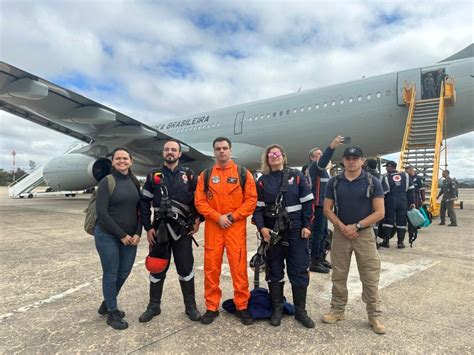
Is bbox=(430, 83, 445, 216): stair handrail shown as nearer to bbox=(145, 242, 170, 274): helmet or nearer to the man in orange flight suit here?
the man in orange flight suit

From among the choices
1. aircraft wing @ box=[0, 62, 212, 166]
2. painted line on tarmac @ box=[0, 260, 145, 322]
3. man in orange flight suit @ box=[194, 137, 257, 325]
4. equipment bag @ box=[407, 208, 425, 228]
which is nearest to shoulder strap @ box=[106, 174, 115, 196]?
man in orange flight suit @ box=[194, 137, 257, 325]

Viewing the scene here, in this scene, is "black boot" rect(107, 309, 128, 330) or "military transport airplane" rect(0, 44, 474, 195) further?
"military transport airplane" rect(0, 44, 474, 195)

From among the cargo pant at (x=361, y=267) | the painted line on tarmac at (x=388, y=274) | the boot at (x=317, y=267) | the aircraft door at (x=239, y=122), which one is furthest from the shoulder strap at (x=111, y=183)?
the aircraft door at (x=239, y=122)

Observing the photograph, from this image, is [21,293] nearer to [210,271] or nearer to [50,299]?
[50,299]

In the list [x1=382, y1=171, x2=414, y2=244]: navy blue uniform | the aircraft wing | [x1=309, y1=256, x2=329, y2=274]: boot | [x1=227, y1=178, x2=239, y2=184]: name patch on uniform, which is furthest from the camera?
the aircraft wing

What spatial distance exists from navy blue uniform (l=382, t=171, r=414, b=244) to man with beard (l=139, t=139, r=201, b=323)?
4491mm

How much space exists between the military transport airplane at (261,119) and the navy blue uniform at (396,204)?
17.2 feet

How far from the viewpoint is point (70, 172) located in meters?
13.8

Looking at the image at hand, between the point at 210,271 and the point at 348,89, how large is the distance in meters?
10.4

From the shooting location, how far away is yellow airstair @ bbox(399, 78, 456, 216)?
10562 millimetres

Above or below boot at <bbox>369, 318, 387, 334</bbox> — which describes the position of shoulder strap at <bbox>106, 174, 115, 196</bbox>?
above

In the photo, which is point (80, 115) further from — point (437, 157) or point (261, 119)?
point (437, 157)

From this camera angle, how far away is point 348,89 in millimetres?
11953

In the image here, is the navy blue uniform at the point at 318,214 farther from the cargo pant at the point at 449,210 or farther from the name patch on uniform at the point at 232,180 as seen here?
the cargo pant at the point at 449,210
